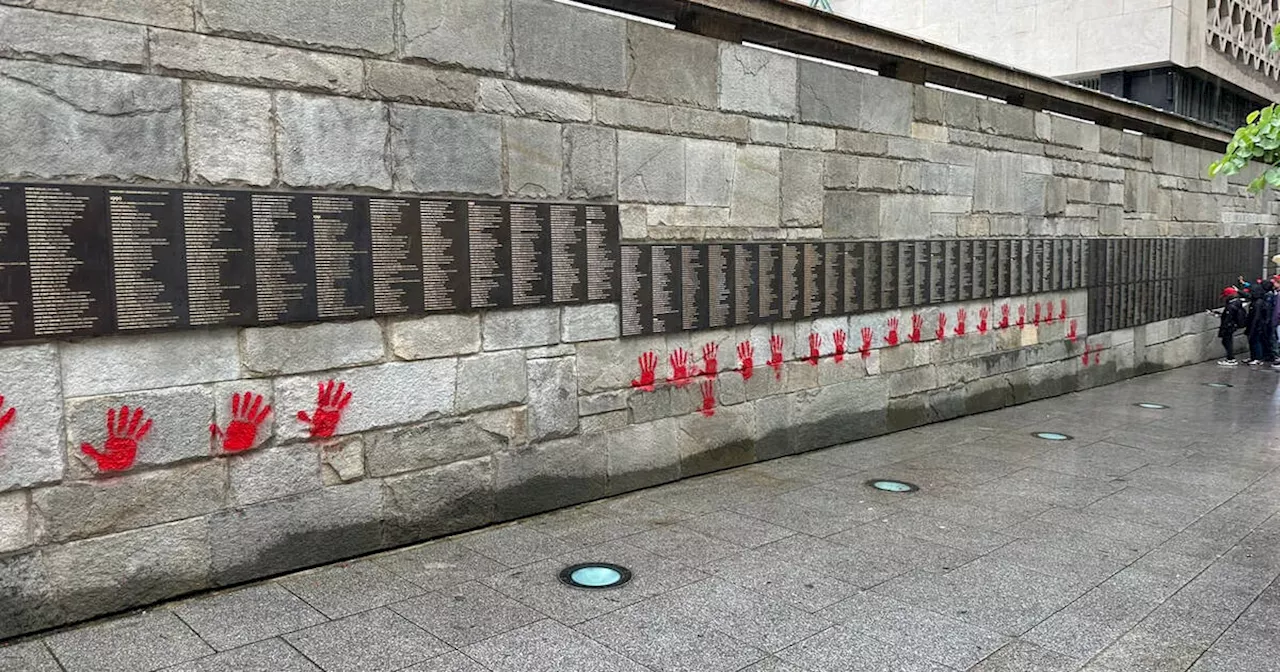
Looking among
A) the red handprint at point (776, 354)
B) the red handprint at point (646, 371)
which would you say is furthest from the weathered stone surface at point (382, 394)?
the red handprint at point (776, 354)

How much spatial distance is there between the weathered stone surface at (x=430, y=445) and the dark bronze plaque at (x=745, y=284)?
7.78 ft

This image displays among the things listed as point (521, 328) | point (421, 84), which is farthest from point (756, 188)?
point (421, 84)

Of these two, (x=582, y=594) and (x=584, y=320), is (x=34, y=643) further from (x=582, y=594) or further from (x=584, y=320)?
(x=584, y=320)

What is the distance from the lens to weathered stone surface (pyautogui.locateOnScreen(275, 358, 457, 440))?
4.78 meters

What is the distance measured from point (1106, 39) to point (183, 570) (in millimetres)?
15880

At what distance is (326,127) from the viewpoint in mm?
4797

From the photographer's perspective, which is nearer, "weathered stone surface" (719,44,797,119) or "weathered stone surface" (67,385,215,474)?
"weathered stone surface" (67,385,215,474)

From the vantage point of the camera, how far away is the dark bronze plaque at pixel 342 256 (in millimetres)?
4770

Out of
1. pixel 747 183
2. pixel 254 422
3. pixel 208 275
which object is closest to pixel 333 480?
pixel 254 422

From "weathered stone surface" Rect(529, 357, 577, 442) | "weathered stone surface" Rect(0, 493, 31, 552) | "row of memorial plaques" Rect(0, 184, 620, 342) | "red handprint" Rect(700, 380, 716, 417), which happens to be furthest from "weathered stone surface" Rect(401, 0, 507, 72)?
"weathered stone surface" Rect(0, 493, 31, 552)

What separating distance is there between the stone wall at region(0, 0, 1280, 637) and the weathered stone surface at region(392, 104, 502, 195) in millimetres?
16

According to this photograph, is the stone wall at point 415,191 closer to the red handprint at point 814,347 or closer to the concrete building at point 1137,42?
the red handprint at point 814,347

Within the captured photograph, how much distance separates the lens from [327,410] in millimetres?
4906

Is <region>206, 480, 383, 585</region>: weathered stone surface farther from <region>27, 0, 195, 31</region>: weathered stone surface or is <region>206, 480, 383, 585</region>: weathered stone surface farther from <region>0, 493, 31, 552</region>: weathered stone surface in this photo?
<region>27, 0, 195, 31</region>: weathered stone surface
